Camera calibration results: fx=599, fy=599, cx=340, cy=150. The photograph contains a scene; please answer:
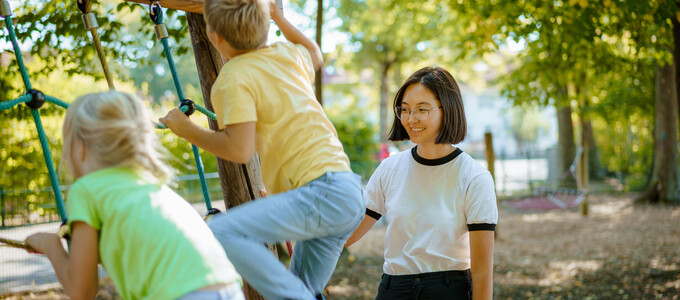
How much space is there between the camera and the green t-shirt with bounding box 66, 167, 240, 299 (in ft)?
4.93

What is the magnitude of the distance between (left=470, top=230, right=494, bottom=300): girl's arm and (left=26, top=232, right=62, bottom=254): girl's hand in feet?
4.71

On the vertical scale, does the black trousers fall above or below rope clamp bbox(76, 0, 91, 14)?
below

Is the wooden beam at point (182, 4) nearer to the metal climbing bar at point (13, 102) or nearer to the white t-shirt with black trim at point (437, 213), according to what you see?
the metal climbing bar at point (13, 102)

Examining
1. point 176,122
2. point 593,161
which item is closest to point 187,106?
point 176,122

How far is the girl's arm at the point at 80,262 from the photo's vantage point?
1.51m

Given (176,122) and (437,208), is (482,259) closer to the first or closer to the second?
(437,208)

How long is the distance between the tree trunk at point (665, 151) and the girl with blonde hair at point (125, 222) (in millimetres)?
12476

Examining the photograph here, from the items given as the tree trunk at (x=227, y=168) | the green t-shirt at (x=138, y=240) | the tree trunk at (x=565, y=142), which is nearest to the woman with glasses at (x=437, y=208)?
the tree trunk at (x=227, y=168)

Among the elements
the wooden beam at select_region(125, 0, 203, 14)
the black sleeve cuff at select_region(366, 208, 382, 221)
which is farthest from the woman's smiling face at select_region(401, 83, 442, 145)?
the wooden beam at select_region(125, 0, 203, 14)

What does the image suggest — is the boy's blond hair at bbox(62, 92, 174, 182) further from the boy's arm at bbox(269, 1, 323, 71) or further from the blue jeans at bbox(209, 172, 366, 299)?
the boy's arm at bbox(269, 1, 323, 71)

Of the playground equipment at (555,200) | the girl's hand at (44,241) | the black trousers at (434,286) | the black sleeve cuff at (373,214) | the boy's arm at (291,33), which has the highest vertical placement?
the boy's arm at (291,33)

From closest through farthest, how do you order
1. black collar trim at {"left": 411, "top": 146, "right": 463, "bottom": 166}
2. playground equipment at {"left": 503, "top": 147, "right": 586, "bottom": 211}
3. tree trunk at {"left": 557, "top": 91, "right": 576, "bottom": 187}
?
1. black collar trim at {"left": 411, "top": 146, "right": 463, "bottom": 166}
2. playground equipment at {"left": 503, "top": 147, "right": 586, "bottom": 211}
3. tree trunk at {"left": 557, "top": 91, "right": 576, "bottom": 187}

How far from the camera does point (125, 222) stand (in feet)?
4.95

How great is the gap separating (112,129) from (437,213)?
51.7 inches
